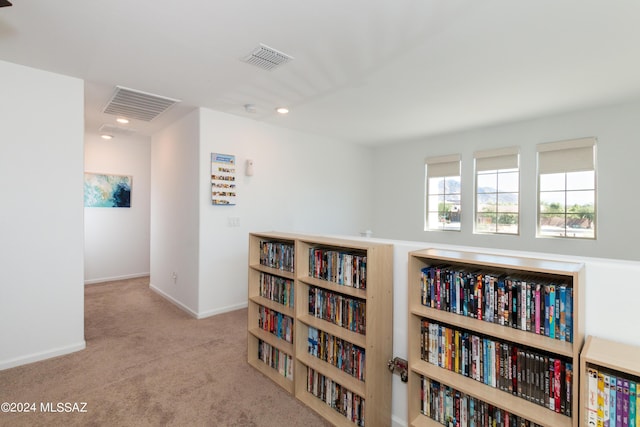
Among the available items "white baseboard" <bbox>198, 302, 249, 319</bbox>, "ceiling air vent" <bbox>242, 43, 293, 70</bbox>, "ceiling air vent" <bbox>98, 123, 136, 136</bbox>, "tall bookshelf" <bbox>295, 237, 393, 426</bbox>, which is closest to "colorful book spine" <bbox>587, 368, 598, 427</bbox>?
"tall bookshelf" <bbox>295, 237, 393, 426</bbox>

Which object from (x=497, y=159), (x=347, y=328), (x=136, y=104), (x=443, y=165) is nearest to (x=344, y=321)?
(x=347, y=328)

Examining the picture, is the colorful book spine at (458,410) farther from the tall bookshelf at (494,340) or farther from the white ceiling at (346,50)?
the white ceiling at (346,50)

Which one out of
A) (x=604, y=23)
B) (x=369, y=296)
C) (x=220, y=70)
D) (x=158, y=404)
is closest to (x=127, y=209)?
(x=220, y=70)

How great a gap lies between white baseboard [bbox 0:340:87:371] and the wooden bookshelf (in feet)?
12.1

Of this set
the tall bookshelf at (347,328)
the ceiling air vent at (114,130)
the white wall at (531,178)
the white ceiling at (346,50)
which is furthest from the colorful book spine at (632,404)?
the ceiling air vent at (114,130)

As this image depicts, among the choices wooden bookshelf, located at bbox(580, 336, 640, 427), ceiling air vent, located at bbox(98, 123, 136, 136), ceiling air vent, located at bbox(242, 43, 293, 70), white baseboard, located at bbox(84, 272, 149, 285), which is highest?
ceiling air vent, located at bbox(242, 43, 293, 70)

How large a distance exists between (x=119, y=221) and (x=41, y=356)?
10.5 feet

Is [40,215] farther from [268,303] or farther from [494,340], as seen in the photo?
[494,340]

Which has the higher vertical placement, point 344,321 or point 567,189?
point 567,189

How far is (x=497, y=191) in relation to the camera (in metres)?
4.55

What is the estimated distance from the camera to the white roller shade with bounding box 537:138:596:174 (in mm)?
3801

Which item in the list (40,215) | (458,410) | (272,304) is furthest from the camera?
(40,215)

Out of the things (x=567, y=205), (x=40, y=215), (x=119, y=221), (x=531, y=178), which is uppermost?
(x=531, y=178)

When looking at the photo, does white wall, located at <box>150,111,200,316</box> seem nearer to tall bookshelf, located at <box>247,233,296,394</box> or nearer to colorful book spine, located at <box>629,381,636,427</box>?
tall bookshelf, located at <box>247,233,296,394</box>
